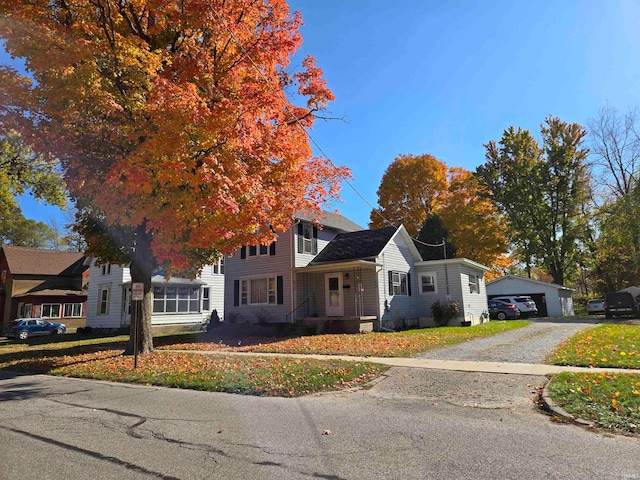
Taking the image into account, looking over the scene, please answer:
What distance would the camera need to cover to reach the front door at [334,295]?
2211 cm

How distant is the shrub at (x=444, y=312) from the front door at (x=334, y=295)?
17.9 feet

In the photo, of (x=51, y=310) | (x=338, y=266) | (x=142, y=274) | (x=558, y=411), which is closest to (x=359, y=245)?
(x=338, y=266)

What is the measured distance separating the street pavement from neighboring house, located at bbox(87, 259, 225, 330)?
720 inches

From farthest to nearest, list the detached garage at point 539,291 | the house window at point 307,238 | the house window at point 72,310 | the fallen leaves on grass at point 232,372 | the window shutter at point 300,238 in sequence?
the detached garage at point 539,291, the house window at point 72,310, the house window at point 307,238, the window shutter at point 300,238, the fallen leaves on grass at point 232,372

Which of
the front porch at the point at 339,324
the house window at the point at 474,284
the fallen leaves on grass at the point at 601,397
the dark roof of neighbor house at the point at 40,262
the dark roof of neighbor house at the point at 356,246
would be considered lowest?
the fallen leaves on grass at the point at 601,397

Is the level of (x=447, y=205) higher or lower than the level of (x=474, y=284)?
higher

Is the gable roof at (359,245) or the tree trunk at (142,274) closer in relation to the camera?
the tree trunk at (142,274)

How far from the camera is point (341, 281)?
Result: 22.3 m

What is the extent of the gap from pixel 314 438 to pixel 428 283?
20.9m

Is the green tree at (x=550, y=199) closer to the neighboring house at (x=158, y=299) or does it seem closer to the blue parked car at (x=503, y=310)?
the blue parked car at (x=503, y=310)

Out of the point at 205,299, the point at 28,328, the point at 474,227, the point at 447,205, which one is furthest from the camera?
the point at 447,205

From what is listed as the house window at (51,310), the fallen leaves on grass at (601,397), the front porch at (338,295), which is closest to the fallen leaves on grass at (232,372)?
the fallen leaves on grass at (601,397)

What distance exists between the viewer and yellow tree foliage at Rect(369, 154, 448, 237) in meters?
41.5

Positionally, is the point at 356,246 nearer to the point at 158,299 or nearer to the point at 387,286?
the point at 387,286
